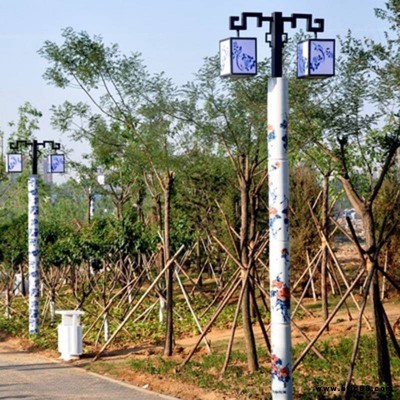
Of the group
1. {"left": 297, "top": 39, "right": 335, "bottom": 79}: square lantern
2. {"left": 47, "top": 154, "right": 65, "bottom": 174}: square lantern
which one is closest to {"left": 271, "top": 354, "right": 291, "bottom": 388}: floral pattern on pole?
{"left": 297, "top": 39, "right": 335, "bottom": 79}: square lantern

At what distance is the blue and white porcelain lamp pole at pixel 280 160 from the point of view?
8.59m

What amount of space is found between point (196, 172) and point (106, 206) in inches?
738

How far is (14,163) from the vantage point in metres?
18.0

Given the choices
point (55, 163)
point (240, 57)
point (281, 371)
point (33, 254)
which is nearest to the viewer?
point (240, 57)

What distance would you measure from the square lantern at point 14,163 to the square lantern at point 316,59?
10.3 meters

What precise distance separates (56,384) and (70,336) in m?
2.54

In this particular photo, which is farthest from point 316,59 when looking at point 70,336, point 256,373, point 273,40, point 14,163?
point 14,163

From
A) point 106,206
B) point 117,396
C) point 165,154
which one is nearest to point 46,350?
point 165,154

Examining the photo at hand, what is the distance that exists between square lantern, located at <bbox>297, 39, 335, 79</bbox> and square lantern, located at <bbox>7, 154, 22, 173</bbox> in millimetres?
10302

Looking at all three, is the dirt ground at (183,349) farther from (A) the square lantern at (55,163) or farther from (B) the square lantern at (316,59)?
(B) the square lantern at (316,59)

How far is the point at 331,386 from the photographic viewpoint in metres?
11.0

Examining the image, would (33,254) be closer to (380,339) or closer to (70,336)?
(70,336)

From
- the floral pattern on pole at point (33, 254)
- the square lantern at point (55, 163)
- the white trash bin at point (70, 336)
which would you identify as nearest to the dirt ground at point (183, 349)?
the white trash bin at point (70, 336)

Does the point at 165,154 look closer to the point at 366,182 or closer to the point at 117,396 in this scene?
the point at 366,182
